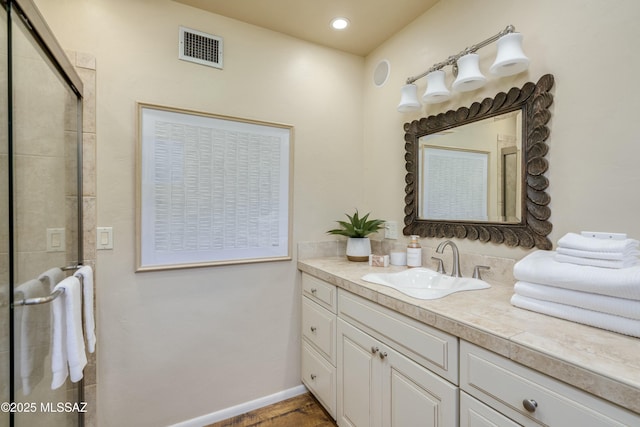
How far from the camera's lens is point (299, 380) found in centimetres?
208

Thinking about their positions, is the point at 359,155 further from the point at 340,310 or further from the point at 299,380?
the point at 299,380

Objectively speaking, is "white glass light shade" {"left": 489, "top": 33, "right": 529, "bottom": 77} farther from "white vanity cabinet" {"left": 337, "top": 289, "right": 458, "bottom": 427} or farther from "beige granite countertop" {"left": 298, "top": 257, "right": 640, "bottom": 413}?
"white vanity cabinet" {"left": 337, "top": 289, "right": 458, "bottom": 427}

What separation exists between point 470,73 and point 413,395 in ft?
4.68

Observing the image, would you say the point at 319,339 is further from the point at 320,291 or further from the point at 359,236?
the point at 359,236

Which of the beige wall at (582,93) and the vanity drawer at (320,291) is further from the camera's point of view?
the vanity drawer at (320,291)

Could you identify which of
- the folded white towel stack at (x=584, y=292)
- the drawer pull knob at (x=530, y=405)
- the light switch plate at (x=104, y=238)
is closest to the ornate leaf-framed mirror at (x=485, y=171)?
the folded white towel stack at (x=584, y=292)

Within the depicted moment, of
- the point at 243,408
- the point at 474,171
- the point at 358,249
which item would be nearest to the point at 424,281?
the point at 358,249

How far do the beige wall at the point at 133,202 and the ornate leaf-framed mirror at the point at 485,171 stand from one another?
2.03 ft

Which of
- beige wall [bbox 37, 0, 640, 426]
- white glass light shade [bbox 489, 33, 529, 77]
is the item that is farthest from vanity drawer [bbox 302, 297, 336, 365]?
white glass light shade [bbox 489, 33, 529, 77]

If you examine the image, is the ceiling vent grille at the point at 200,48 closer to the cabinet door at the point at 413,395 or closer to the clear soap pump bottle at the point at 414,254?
the clear soap pump bottle at the point at 414,254

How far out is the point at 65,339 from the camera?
1.10 metres

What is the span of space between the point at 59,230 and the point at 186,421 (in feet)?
4.13

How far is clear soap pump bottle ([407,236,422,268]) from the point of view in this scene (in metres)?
1.77

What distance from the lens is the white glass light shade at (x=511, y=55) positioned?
4.11ft
